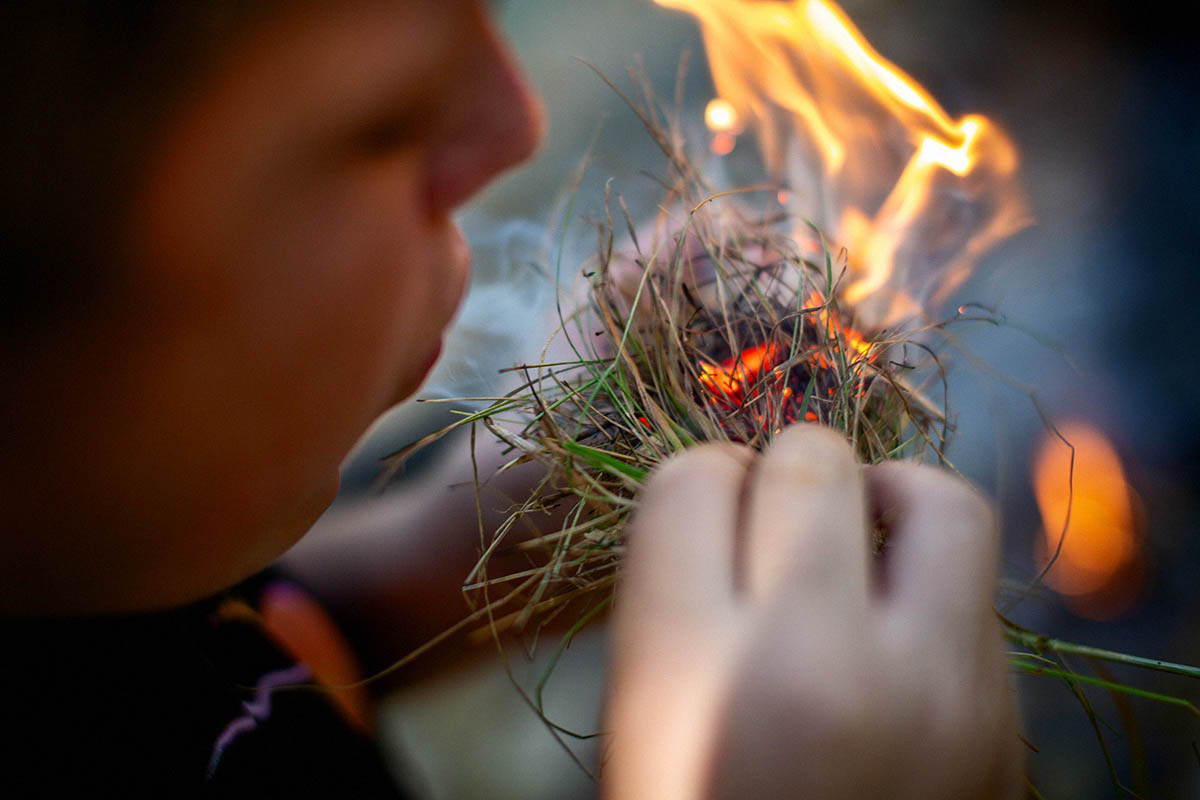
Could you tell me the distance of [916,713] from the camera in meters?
0.32

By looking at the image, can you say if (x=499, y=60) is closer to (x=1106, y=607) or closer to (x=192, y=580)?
(x=192, y=580)

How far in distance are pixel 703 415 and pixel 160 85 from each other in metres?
0.33

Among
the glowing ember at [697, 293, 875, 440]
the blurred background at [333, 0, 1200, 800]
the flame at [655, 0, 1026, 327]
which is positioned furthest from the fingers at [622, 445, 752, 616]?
the blurred background at [333, 0, 1200, 800]

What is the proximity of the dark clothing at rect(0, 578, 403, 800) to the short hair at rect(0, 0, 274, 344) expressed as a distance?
0.23 metres

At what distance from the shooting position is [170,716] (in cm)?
52

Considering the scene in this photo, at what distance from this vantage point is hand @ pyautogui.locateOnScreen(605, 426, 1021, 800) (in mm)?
308

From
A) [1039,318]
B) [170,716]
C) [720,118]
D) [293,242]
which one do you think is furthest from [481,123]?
[1039,318]

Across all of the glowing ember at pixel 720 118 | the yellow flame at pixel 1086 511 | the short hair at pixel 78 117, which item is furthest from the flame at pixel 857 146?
the short hair at pixel 78 117

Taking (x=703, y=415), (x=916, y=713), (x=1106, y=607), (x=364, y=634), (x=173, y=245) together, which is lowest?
(x=1106, y=607)

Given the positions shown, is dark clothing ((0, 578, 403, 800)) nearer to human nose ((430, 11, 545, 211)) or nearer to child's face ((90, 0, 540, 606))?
child's face ((90, 0, 540, 606))

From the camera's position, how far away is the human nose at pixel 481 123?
1.18 ft

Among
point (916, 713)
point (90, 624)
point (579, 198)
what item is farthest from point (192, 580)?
point (579, 198)

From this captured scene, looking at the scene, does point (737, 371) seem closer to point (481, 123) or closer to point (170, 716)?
point (481, 123)

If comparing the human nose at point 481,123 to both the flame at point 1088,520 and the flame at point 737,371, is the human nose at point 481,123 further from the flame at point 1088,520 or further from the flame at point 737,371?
the flame at point 1088,520
